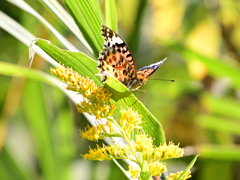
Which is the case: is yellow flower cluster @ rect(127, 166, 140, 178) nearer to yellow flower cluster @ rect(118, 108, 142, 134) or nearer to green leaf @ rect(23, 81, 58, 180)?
yellow flower cluster @ rect(118, 108, 142, 134)

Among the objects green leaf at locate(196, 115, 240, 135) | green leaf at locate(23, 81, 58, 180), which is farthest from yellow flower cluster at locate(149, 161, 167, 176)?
green leaf at locate(196, 115, 240, 135)

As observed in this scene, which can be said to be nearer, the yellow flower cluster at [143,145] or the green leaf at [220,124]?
the yellow flower cluster at [143,145]

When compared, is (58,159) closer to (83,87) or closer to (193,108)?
(83,87)

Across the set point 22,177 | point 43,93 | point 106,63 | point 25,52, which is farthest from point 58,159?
point 106,63

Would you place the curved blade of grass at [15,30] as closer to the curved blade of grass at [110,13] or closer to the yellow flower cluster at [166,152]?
the curved blade of grass at [110,13]

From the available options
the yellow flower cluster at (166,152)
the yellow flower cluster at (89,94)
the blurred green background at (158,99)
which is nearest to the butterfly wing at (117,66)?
the yellow flower cluster at (89,94)

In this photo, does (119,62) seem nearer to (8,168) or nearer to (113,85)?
(113,85)
